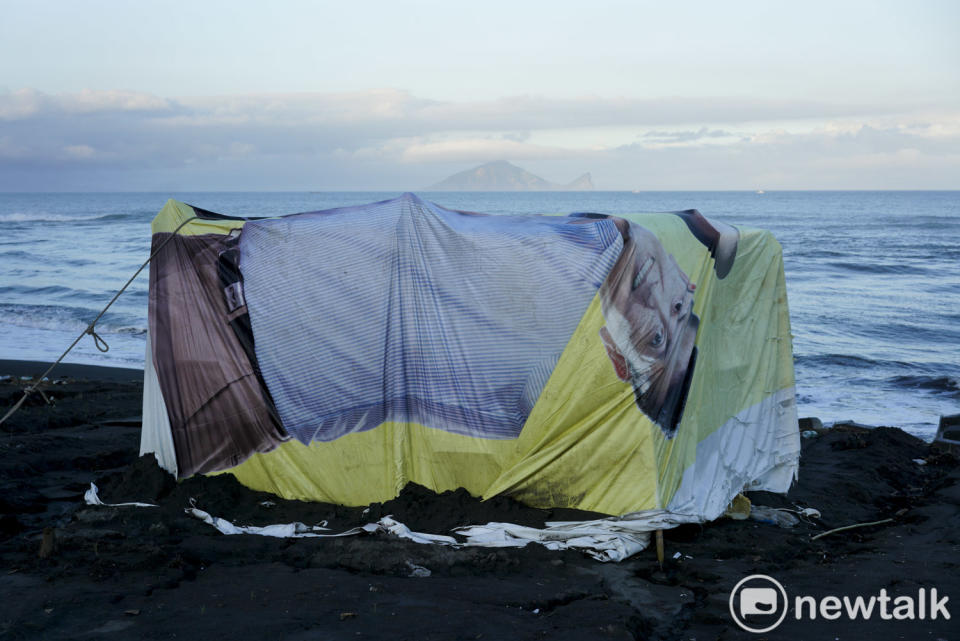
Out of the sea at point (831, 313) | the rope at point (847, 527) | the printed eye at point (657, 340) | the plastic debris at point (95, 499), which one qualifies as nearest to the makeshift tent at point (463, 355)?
the printed eye at point (657, 340)

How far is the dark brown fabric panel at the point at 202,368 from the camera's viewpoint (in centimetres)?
621

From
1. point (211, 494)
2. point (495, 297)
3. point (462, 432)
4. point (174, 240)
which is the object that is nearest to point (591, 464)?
point (462, 432)

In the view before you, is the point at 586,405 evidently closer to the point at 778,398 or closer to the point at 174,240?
the point at 778,398

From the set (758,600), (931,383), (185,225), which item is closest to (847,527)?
(758,600)

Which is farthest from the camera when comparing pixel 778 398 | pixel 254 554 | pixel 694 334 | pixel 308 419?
pixel 778 398

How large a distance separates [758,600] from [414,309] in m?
3.03

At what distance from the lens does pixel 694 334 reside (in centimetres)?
568

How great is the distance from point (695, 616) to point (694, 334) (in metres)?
2.06

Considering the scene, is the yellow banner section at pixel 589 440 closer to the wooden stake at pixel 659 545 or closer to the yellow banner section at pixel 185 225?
the yellow banner section at pixel 185 225

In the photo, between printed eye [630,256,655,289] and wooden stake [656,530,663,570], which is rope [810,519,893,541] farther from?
printed eye [630,256,655,289]

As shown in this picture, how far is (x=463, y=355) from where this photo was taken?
5754mm

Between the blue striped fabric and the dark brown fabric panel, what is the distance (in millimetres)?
240

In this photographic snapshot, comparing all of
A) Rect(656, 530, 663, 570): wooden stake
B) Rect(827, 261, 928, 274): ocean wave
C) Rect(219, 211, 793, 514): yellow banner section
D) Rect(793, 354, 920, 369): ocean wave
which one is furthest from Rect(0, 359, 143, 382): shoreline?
Rect(827, 261, 928, 274): ocean wave

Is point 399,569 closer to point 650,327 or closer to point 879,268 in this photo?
point 650,327
